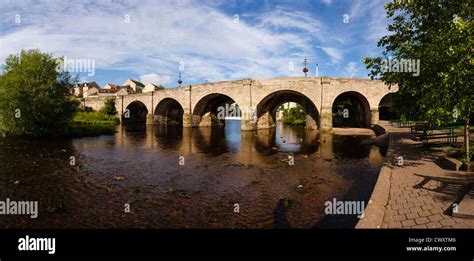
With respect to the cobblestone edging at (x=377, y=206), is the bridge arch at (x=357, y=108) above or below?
above

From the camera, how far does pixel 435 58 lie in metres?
7.84

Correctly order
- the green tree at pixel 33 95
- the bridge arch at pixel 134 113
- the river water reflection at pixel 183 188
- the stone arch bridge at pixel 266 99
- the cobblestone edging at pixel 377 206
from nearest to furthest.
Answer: the cobblestone edging at pixel 377 206 < the river water reflection at pixel 183 188 < the green tree at pixel 33 95 < the stone arch bridge at pixel 266 99 < the bridge arch at pixel 134 113

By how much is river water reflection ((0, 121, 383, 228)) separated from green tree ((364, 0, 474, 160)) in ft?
12.8

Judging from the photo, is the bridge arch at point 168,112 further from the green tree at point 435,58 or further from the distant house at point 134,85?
the distant house at point 134,85

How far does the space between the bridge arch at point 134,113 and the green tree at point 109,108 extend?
10.7 feet

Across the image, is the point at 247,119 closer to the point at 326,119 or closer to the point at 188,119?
the point at 326,119

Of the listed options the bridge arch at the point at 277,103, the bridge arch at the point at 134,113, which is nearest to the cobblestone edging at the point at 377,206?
the bridge arch at the point at 277,103

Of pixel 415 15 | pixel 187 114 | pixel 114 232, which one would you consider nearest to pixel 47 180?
pixel 114 232

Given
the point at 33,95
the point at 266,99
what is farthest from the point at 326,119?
the point at 33,95

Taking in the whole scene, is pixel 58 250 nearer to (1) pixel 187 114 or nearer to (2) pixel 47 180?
(2) pixel 47 180

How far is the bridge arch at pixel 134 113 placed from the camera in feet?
186

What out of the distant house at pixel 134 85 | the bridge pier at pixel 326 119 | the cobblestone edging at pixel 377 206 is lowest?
the cobblestone edging at pixel 377 206

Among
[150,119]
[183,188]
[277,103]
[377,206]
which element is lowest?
[183,188]

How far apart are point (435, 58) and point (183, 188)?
1056 centimetres
